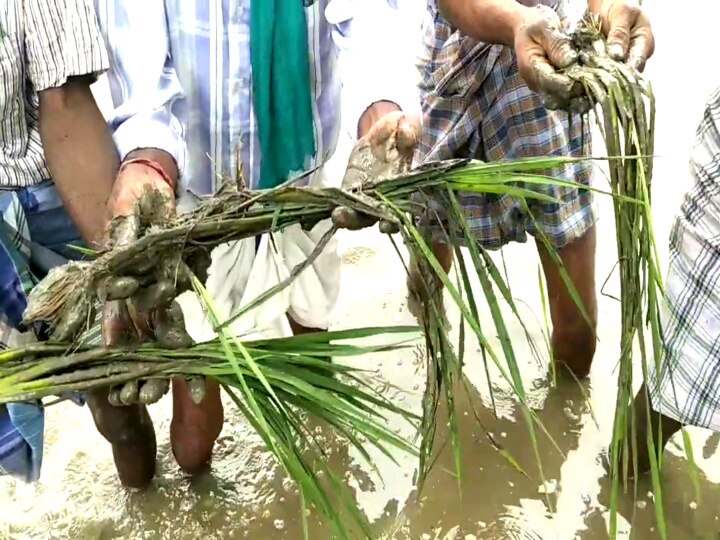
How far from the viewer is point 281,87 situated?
1.30 meters

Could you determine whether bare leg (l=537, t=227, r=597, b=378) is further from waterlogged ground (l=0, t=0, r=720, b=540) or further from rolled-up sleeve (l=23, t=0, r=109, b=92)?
rolled-up sleeve (l=23, t=0, r=109, b=92)

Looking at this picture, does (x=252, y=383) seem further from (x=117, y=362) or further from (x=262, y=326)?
(x=262, y=326)

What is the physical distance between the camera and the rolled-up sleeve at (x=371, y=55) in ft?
4.31

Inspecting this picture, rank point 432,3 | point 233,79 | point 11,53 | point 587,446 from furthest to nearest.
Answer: point 587,446 → point 432,3 → point 233,79 → point 11,53

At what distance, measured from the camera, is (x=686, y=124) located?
2.51 metres

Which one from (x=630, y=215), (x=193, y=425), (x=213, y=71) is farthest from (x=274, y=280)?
(x=630, y=215)

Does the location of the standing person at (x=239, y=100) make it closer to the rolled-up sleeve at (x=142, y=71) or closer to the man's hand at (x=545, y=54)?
the rolled-up sleeve at (x=142, y=71)

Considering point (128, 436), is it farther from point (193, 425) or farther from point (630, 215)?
point (630, 215)

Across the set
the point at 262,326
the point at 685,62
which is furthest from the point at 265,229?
the point at 685,62

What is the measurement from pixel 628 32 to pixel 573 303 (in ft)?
2.15

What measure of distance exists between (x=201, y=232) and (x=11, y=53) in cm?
50

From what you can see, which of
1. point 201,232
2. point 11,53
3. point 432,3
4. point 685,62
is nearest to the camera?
point 201,232

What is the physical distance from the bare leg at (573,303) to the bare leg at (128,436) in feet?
2.78

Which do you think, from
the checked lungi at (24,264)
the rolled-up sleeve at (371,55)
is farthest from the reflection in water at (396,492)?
the rolled-up sleeve at (371,55)
